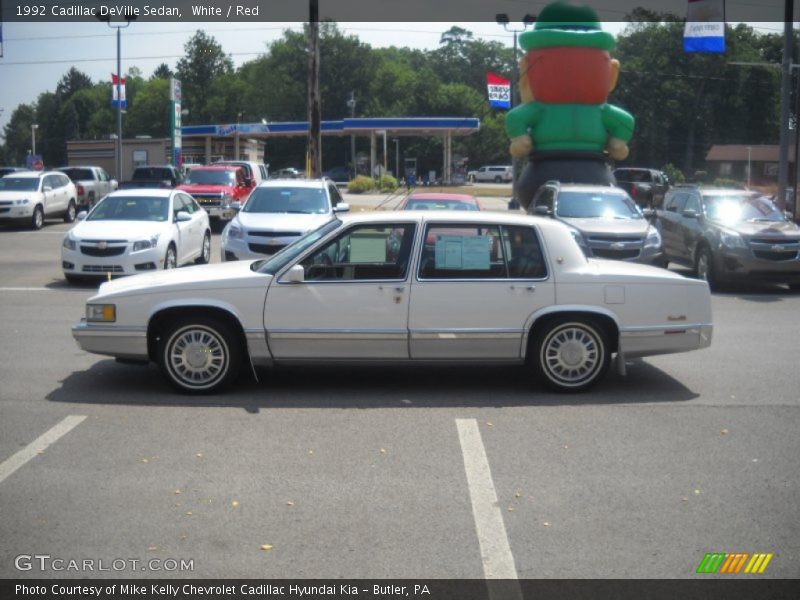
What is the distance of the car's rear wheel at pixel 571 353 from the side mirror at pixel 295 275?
6.63ft

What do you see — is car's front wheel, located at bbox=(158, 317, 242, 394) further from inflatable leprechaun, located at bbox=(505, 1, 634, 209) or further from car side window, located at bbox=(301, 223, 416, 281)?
inflatable leprechaun, located at bbox=(505, 1, 634, 209)

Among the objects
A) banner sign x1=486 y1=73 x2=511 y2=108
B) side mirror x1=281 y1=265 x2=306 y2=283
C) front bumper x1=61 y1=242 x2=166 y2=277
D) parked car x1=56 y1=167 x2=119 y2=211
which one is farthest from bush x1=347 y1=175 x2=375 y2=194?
side mirror x1=281 y1=265 x2=306 y2=283

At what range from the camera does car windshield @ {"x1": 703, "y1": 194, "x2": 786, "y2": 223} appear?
1697 cm

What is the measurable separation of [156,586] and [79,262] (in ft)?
39.3

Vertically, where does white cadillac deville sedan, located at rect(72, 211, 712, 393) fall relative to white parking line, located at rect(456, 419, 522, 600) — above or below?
above

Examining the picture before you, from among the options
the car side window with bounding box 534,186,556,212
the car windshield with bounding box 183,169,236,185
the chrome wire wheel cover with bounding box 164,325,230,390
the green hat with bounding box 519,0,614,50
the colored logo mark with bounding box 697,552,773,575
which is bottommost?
the colored logo mark with bounding box 697,552,773,575

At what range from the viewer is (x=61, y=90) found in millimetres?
159250

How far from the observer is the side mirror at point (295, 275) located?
8.12m

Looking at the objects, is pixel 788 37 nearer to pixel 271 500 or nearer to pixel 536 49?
pixel 536 49

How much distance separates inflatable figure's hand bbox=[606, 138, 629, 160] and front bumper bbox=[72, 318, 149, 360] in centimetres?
2150

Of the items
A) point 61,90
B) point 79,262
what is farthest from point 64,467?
point 61,90

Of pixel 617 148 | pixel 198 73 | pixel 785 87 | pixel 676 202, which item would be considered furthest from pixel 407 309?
pixel 198 73

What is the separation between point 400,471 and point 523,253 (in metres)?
2.79

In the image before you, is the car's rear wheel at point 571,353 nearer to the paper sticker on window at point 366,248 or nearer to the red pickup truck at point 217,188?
the paper sticker on window at point 366,248
